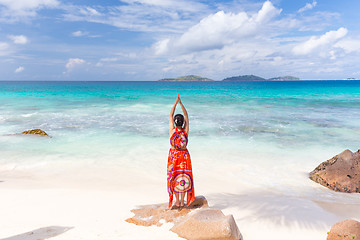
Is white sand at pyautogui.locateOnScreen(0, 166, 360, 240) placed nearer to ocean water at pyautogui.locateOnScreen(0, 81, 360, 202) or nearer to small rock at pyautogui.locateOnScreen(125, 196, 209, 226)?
small rock at pyautogui.locateOnScreen(125, 196, 209, 226)

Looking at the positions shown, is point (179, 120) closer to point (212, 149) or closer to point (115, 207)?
point (115, 207)

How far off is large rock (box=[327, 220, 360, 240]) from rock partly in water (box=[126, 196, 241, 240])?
1396 millimetres

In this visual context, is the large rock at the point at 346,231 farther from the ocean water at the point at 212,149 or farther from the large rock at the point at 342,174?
the large rock at the point at 342,174

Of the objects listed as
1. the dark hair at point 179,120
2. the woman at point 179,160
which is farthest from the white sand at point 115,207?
the dark hair at point 179,120

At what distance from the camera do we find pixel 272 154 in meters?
10.4

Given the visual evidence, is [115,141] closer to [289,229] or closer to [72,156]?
[72,156]

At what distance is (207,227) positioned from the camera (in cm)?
410

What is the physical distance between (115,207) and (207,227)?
2.19 metres

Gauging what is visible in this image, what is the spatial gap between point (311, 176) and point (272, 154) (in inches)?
107

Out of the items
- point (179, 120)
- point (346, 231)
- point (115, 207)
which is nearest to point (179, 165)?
point (179, 120)

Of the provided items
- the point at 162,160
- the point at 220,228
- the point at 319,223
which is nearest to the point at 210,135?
the point at 162,160

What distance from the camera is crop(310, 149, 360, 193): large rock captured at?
22.4 feet

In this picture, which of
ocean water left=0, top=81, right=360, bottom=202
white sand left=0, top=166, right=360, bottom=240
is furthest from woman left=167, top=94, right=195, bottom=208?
ocean water left=0, top=81, right=360, bottom=202

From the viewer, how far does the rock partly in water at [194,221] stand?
4.04 metres
